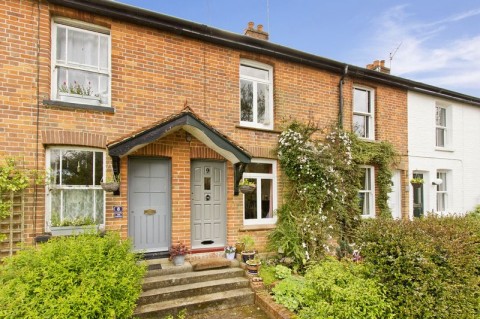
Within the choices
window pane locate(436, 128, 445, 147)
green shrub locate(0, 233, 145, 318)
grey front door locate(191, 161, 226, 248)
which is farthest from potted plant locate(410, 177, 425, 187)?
green shrub locate(0, 233, 145, 318)

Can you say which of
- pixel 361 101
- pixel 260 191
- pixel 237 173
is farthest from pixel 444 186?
pixel 237 173

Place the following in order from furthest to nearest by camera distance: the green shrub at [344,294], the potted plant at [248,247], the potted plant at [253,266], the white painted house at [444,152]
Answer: the white painted house at [444,152] → the potted plant at [248,247] → the potted plant at [253,266] → the green shrub at [344,294]

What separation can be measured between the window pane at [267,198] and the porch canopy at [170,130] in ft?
4.70

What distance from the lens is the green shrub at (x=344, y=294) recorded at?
3.46 metres

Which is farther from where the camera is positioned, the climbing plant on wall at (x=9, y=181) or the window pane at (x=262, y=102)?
the window pane at (x=262, y=102)

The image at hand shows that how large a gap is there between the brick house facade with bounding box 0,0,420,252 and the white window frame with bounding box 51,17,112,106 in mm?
21

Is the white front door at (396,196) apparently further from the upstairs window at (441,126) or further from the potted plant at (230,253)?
the potted plant at (230,253)

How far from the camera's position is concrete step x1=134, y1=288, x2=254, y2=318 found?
185 inches

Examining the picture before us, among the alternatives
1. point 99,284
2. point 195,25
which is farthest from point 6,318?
point 195,25

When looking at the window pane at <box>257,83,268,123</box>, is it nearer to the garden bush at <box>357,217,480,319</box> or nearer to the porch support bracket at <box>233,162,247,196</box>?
the porch support bracket at <box>233,162,247,196</box>

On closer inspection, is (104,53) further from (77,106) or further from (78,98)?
(77,106)

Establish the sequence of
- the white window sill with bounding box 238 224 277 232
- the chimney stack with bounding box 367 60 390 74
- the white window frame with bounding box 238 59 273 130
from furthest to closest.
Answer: the chimney stack with bounding box 367 60 390 74 → the white window frame with bounding box 238 59 273 130 → the white window sill with bounding box 238 224 277 232

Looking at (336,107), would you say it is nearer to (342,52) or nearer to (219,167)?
(342,52)

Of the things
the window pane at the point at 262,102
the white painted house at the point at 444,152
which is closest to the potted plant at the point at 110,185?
the window pane at the point at 262,102
